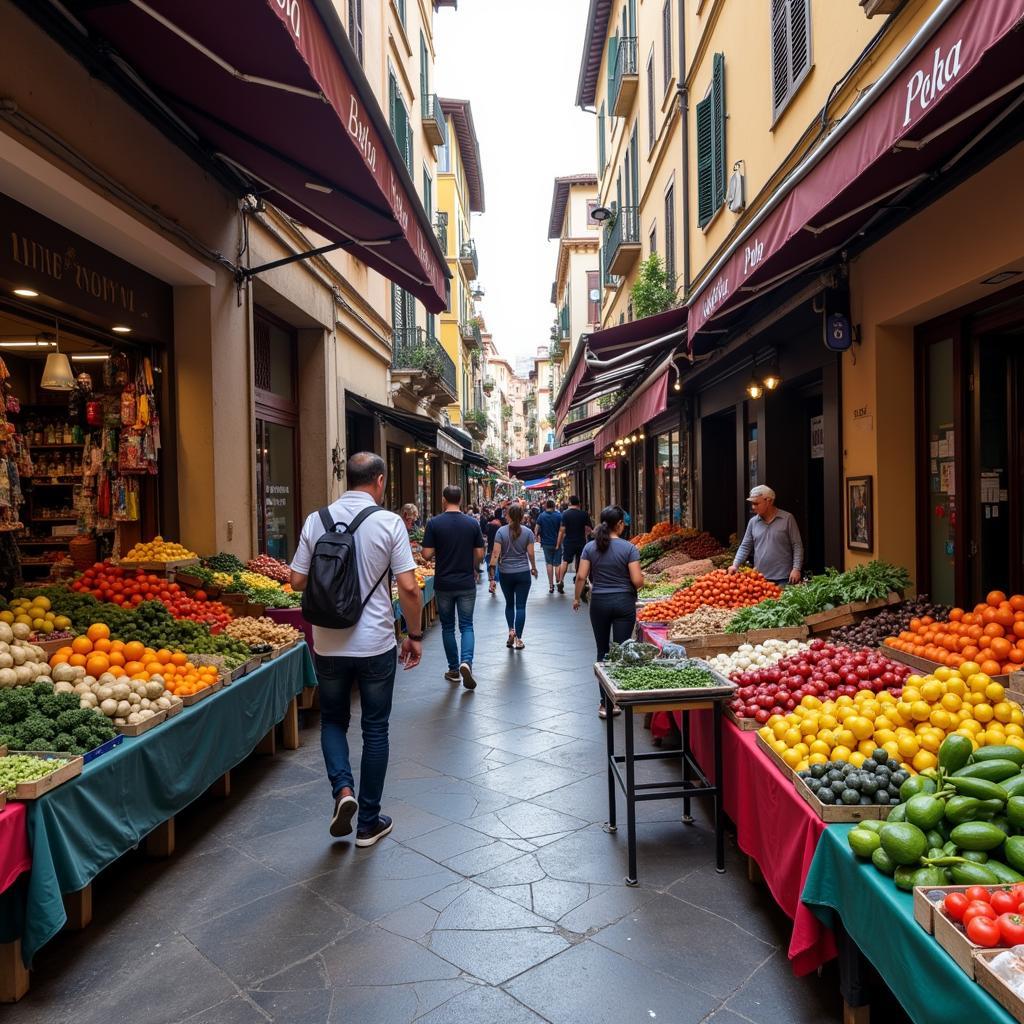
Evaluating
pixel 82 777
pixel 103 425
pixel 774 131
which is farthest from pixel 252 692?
pixel 774 131

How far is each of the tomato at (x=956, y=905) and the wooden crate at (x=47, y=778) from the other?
3265 millimetres

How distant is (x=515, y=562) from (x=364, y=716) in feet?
18.7

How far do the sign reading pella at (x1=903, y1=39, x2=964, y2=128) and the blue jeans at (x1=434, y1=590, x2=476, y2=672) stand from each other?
5.97 meters

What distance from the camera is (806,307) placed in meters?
7.66

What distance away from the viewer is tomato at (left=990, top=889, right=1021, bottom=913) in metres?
2.15

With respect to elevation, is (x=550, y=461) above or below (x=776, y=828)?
above

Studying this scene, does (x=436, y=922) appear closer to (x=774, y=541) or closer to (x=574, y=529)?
(x=774, y=541)

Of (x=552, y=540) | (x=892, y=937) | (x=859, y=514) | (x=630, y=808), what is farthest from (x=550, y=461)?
(x=892, y=937)

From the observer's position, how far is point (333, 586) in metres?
4.14

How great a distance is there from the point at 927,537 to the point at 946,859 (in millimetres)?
4344

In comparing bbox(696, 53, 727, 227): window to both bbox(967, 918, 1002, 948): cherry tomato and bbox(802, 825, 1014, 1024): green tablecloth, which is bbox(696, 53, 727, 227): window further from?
bbox(967, 918, 1002, 948): cherry tomato

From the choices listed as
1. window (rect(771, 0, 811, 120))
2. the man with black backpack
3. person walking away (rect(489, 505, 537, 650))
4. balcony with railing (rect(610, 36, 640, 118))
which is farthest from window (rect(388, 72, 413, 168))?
the man with black backpack

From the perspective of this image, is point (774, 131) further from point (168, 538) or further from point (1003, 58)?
point (168, 538)

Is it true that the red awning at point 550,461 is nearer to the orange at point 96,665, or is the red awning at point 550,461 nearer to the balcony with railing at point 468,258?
the balcony with railing at point 468,258
